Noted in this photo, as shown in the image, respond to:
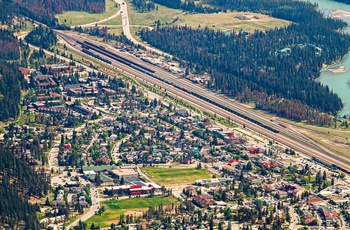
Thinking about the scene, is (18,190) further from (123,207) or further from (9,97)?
(9,97)

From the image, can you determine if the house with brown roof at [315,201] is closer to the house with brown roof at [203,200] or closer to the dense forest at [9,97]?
the house with brown roof at [203,200]

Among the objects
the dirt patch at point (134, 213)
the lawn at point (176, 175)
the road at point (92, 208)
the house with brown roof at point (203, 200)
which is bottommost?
the road at point (92, 208)

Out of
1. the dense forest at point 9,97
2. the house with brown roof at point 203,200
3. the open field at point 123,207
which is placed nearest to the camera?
the open field at point 123,207

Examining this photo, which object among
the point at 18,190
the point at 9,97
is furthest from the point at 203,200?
the point at 9,97

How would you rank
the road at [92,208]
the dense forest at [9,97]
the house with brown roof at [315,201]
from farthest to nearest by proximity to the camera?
the dense forest at [9,97] → the house with brown roof at [315,201] → the road at [92,208]

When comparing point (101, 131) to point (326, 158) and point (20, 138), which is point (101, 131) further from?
point (326, 158)

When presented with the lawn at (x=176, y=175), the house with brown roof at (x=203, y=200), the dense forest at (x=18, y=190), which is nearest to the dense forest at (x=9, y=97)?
the dense forest at (x=18, y=190)
